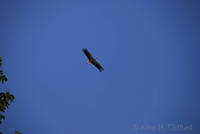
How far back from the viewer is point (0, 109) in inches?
418

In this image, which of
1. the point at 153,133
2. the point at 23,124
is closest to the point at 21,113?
the point at 23,124

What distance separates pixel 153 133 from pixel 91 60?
186340 millimetres

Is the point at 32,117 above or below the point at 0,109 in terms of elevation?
above

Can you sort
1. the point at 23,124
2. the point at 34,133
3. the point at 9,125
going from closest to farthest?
the point at 9,125, the point at 34,133, the point at 23,124

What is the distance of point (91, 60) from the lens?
26.5m

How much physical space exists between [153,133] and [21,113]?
110007mm

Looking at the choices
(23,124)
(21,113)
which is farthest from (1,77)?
(21,113)

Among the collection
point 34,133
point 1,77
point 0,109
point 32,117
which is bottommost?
point 0,109

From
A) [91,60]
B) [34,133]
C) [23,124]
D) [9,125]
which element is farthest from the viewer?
[23,124]

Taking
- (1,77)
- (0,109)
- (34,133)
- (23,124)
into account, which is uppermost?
(23,124)

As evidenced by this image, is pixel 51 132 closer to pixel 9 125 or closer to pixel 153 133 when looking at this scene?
pixel 9 125

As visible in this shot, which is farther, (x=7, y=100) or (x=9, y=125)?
(x=9, y=125)

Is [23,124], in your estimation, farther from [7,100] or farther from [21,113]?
[7,100]

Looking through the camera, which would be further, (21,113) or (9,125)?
(21,113)
